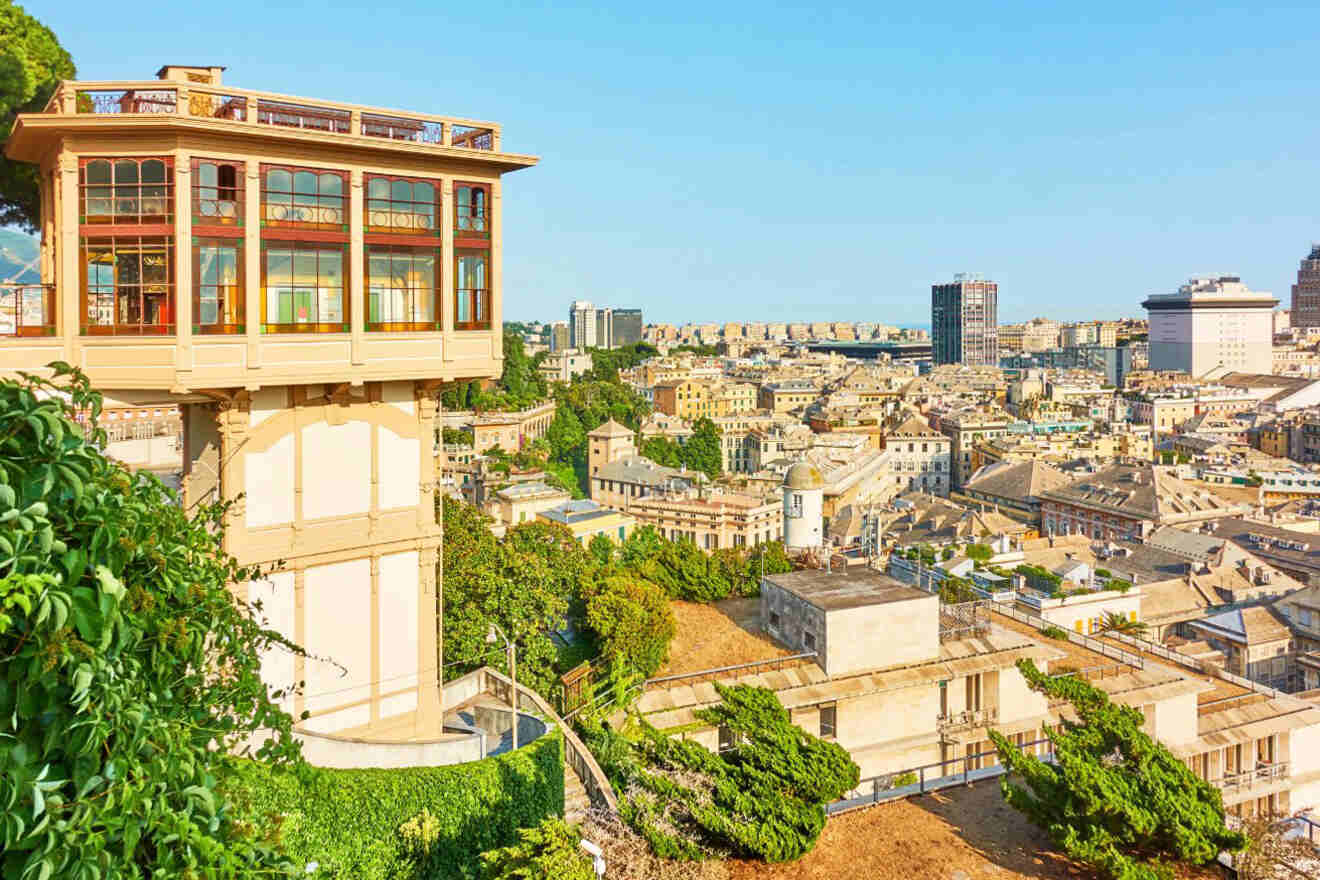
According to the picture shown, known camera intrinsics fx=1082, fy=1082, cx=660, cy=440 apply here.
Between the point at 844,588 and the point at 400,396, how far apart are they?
10.1 metres

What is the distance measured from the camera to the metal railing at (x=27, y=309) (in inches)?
452

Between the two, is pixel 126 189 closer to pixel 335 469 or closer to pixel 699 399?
Result: pixel 335 469

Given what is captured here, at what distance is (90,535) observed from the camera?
16.5ft

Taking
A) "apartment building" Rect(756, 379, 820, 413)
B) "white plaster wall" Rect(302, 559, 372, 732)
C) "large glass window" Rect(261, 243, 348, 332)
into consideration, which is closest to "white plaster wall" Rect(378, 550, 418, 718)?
"white plaster wall" Rect(302, 559, 372, 732)

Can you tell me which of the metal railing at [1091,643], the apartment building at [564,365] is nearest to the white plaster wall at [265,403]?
the metal railing at [1091,643]

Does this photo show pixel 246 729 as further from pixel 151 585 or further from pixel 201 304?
pixel 201 304

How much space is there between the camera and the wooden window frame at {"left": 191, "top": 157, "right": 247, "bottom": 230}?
37.0ft

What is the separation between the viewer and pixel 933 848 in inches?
467

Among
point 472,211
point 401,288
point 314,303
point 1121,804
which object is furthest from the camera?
point 472,211

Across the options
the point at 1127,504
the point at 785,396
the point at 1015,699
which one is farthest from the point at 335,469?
the point at 785,396

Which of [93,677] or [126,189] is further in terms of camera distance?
[126,189]

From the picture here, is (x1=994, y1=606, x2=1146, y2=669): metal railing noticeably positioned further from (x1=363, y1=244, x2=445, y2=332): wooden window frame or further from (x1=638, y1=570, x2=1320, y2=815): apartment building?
(x1=363, y1=244, x2=445, y2=332): wooden window frame

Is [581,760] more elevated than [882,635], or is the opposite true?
[882,635]

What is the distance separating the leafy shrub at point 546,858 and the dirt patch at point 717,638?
31.1 ft
